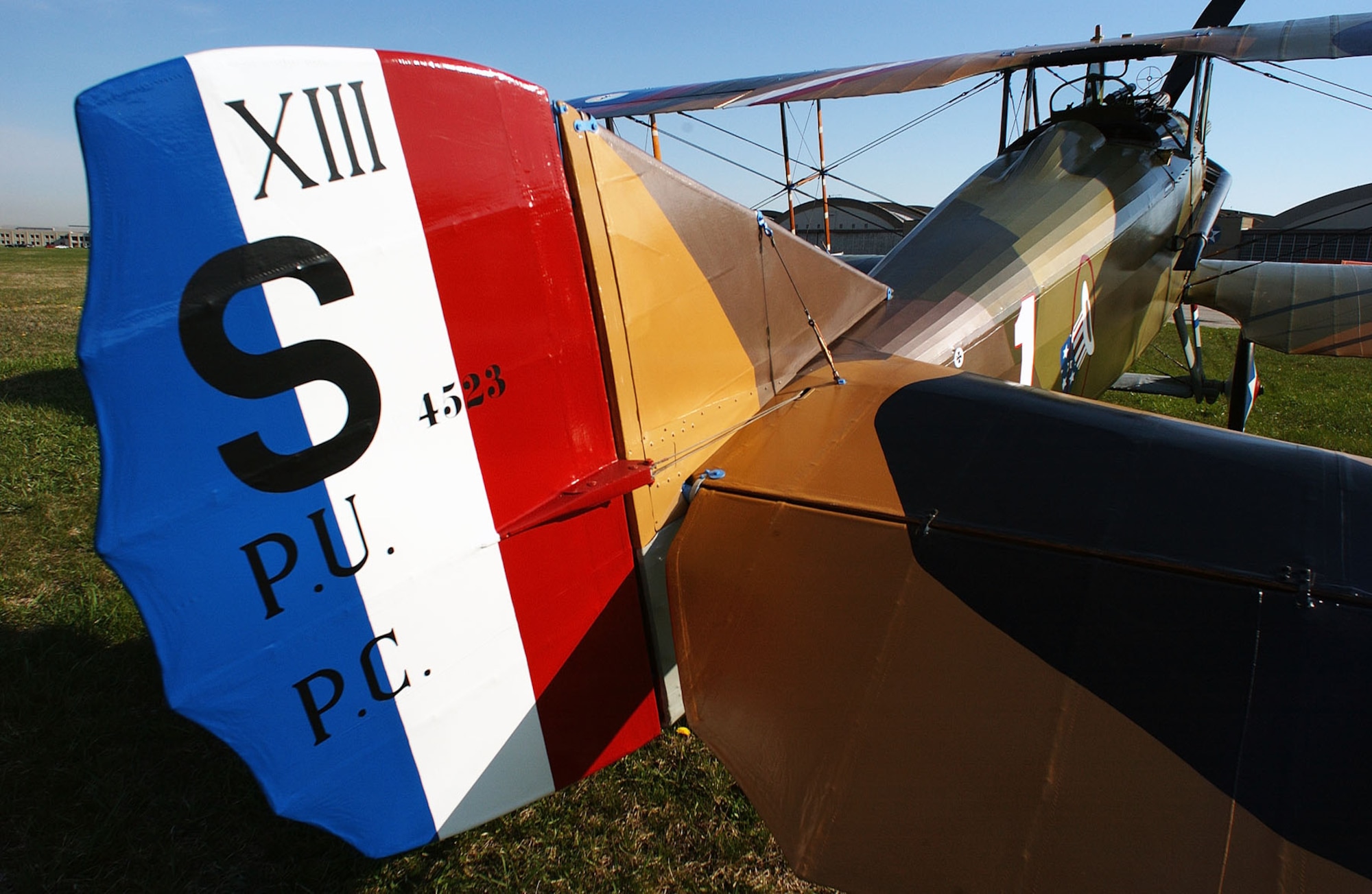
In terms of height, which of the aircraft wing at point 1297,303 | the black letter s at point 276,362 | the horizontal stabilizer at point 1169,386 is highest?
the black letter s at point 276,362

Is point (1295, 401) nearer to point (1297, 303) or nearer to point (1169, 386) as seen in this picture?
point (1297, 303)

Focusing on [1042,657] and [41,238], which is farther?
[41,238]

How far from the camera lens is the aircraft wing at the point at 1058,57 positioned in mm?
4789

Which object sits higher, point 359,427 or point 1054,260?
point 359,427

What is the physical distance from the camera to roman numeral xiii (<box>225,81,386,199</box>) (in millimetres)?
1466

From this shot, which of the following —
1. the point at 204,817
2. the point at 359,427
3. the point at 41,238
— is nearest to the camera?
the point at 359,427

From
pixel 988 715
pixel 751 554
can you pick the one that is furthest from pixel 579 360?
pixel 988 715

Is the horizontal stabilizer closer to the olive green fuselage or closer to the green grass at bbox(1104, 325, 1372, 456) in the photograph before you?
the green grass at bbox(1104, 325, 1372, 456)

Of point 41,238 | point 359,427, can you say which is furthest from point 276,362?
point 41,238

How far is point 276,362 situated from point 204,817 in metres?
2.57

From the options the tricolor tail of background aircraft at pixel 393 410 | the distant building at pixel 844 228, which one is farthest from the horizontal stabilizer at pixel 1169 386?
the distant building at pixel 844 228

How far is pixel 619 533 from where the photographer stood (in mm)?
2193

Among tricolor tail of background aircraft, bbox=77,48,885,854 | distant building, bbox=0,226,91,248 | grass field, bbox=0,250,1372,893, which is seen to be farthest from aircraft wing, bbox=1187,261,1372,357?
distant building, bbox=0,226,91,248

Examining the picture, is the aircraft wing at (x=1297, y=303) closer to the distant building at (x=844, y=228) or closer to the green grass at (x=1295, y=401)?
the green grass at (x=1295, y=401)
